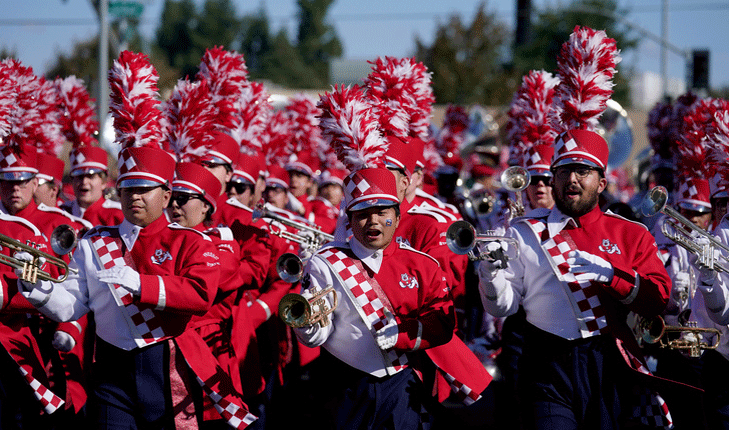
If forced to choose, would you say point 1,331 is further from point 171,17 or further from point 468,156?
point 171,17

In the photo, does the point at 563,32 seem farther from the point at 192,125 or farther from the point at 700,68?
the point at 192,125

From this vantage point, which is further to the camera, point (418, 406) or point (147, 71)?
point (147, 71)

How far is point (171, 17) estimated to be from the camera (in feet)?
238

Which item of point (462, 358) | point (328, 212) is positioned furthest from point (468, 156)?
point (462, 358)

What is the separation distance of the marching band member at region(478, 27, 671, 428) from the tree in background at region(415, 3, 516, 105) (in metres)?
27.9

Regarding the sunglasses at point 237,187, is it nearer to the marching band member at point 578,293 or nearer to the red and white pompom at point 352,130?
the red and white pompom at point 352,130

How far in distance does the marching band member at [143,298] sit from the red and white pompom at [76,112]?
3463 millimetres

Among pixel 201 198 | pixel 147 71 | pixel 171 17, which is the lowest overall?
pixel 171 17

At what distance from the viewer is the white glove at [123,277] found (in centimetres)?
448

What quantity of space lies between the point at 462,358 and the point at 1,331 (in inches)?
113

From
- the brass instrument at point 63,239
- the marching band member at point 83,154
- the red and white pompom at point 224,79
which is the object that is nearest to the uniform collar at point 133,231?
the brass instrument at point 63,239

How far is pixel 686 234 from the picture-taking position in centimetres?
513

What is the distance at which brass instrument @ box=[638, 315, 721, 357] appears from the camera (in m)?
5.20

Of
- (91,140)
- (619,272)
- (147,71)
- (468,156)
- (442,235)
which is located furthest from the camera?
(468,156)
